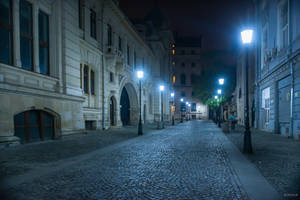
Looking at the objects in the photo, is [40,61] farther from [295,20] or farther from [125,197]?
[295,20]

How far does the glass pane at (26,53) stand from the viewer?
12023 mm

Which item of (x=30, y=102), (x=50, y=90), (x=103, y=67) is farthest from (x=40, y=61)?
(x=103, y=67)

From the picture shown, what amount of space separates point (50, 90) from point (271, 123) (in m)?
16.2

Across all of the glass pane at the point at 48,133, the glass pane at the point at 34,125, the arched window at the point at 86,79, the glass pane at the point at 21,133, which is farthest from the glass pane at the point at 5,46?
the arched window at the point at 86,79

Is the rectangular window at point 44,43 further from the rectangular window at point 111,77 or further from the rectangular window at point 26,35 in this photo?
the rectangular window at point 111,77

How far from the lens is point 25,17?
12.4 meters

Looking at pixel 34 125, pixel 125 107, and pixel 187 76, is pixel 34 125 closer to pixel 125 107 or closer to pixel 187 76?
pixel 125 107

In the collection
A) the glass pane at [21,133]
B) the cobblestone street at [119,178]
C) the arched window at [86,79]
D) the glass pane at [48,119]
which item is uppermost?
the arched window at [86,79]

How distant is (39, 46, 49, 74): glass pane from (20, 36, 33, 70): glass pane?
0.97m

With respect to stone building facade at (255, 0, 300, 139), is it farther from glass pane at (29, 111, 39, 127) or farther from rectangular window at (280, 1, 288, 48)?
glass pane at (29, 111, 39, 127)

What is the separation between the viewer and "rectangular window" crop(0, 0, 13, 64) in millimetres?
10719

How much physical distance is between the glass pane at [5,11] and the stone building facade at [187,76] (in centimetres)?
7193

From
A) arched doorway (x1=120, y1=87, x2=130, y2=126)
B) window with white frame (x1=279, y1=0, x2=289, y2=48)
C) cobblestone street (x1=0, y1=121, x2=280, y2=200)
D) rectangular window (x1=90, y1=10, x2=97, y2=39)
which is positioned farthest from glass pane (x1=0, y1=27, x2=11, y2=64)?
arched doorway (x1=120, y1=87, x2=130, y2=126)

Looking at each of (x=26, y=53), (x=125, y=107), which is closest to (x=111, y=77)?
(x=125, y=107)
